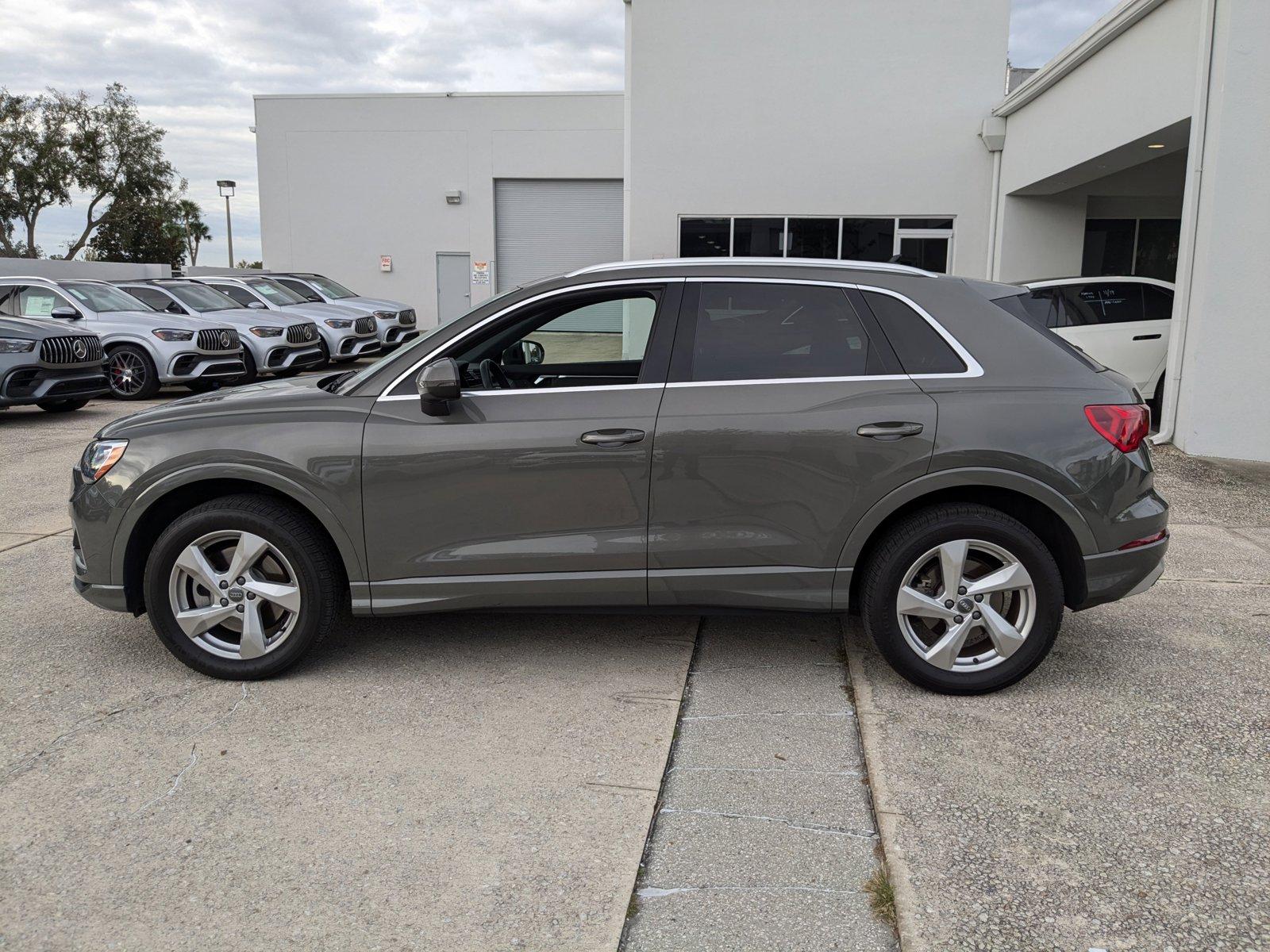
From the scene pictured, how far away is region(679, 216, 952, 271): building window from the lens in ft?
55.8

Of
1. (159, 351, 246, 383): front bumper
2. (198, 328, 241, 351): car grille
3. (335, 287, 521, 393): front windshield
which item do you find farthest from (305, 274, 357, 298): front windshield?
(335, 287, 521, 393): front windshield

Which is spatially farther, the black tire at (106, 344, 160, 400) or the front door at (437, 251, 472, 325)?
the front door at (437, 251, 472, 325)

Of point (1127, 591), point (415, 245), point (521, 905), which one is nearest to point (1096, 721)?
point (1127, 591)

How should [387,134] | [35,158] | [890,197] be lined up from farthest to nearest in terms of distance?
[35,158]
[387,134]
[890,197]

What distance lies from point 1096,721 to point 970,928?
1552 millimetres

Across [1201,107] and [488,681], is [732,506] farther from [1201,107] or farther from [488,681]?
[1201,107]

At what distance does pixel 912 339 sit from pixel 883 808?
6.04 ft

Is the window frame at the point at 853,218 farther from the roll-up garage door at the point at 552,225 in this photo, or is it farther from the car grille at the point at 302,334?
the roll-up garage door at the point at 552,225

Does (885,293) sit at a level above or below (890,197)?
below

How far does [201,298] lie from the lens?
16797mm

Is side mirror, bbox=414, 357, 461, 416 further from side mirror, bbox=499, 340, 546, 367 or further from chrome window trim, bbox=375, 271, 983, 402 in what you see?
side mirror, bbox=499, 340, 546, 367

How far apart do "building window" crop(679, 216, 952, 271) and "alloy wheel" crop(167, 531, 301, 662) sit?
13652 millimetres

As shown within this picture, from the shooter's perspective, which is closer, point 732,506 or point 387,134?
point 732,506

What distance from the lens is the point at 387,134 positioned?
28953 mm
